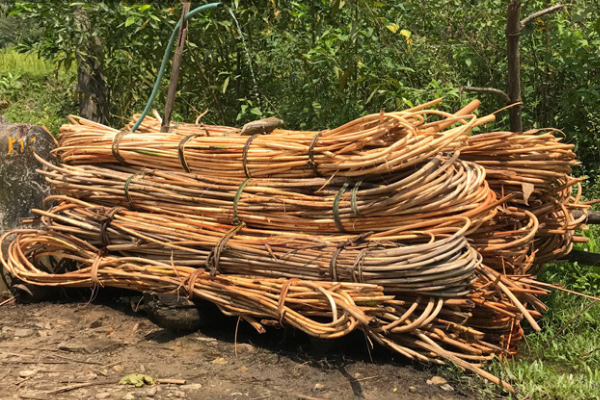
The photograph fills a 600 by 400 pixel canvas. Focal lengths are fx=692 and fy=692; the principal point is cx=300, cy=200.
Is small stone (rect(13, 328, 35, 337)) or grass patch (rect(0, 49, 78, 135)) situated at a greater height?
grass patch (rect(0, 49, 78, 135))

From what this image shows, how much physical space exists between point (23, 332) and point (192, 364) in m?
1.07

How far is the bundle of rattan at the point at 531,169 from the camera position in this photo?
3.42 m

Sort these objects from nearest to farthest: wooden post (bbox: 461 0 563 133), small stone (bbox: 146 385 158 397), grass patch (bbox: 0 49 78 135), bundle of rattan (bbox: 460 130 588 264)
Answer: small stone (bbox: 146 385 158 397)
bundle of rattan (bbox: 460 130 588 264)
wooden post (bbox: 461 0 563 133)
grass patch (bbox: 0 49 78 135)

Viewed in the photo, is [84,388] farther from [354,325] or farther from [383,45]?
[383,45]

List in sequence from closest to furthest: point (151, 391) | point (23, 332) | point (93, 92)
Result: point (151, 391), point (23, 332), point (93, 92)

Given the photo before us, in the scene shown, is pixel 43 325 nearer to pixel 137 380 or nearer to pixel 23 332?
pixel 23 332

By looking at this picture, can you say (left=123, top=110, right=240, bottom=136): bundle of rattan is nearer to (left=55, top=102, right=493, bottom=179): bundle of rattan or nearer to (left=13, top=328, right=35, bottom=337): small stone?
(left=55, top=102, right=493, bottom=179): bundle of rattan

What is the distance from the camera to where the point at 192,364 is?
3195mm

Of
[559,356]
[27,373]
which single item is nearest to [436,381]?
[559,356]

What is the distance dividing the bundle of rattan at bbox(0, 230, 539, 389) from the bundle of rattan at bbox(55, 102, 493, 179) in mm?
554

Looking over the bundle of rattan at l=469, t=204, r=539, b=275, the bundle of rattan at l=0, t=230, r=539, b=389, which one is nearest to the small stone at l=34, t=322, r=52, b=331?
the bundle of rattan at l=0, t=230, r=539, b=389

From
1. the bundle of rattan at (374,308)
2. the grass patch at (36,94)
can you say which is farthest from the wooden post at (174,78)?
the grass patch at (36,94)

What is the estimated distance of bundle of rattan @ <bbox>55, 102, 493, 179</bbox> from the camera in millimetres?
3113

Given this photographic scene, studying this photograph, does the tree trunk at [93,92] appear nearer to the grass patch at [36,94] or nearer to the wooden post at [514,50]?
the grass patch at [36,94]
